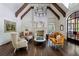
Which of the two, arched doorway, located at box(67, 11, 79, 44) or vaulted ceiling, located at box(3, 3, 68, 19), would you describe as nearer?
vaulted ceiling, located at box(3, 3, 68, 19)

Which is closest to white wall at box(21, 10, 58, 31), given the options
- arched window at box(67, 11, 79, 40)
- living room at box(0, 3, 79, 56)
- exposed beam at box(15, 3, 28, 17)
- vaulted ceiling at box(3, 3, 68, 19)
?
living room at box(0, 3, 79, 56)

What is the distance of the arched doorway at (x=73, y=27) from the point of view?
3.79 metres

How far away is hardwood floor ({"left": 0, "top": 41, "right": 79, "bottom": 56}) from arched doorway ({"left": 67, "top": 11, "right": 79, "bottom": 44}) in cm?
21

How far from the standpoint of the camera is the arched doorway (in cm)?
379

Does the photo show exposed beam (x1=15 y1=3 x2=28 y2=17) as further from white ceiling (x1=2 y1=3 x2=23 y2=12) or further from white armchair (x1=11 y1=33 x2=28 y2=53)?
white armchair (x1=11 y1=33 x2=28 y2=53)

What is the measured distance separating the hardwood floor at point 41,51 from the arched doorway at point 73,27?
0.70 feet

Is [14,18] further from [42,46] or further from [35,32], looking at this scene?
[42,46]

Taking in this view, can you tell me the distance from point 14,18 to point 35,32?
818 millimetres

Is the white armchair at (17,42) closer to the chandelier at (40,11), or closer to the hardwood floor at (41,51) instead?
the hardwood floor at (41,51)

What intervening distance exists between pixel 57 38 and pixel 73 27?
2.12 ft

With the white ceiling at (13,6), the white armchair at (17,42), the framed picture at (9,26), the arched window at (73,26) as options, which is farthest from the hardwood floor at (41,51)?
the white ceiling at (13,6)

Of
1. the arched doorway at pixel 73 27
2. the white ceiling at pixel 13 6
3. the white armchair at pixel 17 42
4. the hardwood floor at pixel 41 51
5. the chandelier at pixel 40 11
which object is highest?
the white ceiling at pixel 13 6

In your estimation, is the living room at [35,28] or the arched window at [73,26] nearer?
the living room at [35,28]

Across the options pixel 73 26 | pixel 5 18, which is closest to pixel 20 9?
pixel 5 18
